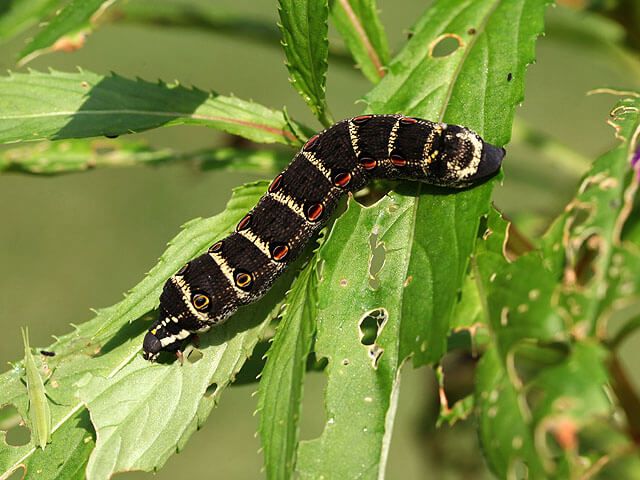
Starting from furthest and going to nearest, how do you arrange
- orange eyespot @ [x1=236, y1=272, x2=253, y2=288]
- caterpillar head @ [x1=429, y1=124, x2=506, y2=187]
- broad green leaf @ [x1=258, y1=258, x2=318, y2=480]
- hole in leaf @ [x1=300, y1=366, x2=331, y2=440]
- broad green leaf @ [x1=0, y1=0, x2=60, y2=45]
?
hole in leaf @ [x1=300, y1=366, x2=331, y2=440], broad green leaf @ [x1=0, y1=0, x2=60, y2=45], orange eyespot @ [x1=236, y1=272, x2=253, y2=288], caterpillar head @ [x1=429, y1=124, x2=506, y2=187], broad green leaf @ [x1=258, y1=258, x2=318, y2=480]

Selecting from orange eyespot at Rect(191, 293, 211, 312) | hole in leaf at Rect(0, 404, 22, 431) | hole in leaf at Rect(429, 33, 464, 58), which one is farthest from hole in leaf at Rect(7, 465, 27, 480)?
hole in leaf at Rect(429, 33, 464, 58)

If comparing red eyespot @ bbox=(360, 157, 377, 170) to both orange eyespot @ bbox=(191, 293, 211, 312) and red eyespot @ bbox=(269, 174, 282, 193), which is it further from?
orange eyespot @ bbox=(191, 293, 211, 312)

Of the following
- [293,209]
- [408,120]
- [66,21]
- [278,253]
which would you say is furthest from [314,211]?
[66,21]

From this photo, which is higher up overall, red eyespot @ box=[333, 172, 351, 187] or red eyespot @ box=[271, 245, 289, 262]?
red eyespot @ box=[333, 172, 351, 187]

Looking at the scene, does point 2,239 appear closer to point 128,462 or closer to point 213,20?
point 213,20

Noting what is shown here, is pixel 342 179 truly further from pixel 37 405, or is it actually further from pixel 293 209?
pixel 37 405

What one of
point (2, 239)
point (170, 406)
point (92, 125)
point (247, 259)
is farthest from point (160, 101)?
point (2, 239)

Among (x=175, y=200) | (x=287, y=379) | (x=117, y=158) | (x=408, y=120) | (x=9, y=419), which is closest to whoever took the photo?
(x=287, y=379)
